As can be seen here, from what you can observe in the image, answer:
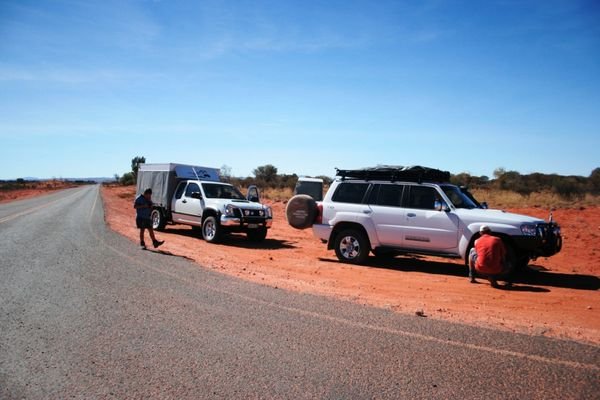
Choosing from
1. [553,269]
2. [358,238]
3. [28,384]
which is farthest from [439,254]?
[28,384]

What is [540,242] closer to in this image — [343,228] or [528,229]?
[528,229]

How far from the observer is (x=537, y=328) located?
228 inches

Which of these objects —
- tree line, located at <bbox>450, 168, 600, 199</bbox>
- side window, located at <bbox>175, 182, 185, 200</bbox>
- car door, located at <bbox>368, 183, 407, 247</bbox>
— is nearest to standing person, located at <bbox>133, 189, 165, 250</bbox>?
side window, located at <bbox>175, 182, 185, 200</bbox>

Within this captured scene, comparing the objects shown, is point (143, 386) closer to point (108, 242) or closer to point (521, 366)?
point (521, 366)

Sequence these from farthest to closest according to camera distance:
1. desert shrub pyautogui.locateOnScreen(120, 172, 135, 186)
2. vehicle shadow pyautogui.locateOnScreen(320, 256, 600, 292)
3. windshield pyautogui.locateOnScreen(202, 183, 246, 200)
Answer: desert shrub pyautogui.locateOnScreen(120, 172, 135, 186) < windshield pyautogui.locateOnScreen(202, 183, 246, 200) < vehicle shadow pyautogui.locateOnScreen(320, 256, 600, 292)

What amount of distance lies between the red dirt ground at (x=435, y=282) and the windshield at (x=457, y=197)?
1.52 metres

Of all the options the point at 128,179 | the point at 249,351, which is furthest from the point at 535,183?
the point at 128,179

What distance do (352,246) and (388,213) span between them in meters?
1.24

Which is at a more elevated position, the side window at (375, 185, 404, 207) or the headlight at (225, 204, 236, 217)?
the side window at (375, 185, 404, 207)

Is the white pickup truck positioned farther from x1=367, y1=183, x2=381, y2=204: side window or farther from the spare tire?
x1=367, y1=183, x2=381, y2=204: side window

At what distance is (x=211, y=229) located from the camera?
14.7 metres

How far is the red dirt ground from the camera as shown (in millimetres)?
6375

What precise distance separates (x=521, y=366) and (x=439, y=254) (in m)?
5.45

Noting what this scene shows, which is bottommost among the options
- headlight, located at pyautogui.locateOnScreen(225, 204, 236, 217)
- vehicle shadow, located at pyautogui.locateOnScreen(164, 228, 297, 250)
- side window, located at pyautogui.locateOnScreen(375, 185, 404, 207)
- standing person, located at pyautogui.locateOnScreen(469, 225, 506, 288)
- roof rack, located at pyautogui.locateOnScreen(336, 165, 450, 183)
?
vehicle shadow, located at pyautogui.locateOnScreen(164, 228, 297, 250)
